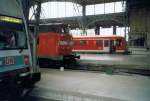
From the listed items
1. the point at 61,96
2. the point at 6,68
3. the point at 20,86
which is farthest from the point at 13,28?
the point at 61,96

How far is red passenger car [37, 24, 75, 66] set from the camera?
1194 centimetres

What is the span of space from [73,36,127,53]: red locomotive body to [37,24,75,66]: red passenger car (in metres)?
12.3

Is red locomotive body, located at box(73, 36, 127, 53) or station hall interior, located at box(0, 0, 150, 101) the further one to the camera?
red locomotive body, located at box(73, 36, 127, 53)

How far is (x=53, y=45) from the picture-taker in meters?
12.0

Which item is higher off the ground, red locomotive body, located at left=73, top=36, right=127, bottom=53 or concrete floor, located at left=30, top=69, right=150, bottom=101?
red locomotive body, located at left=73, top=36, right=127, bottom=53

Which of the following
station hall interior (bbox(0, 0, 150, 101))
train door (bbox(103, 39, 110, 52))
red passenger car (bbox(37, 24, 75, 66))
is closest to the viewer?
station hall interior (bbox(0, 0, 150, 101))

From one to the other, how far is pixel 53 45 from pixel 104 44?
13126 millimetres

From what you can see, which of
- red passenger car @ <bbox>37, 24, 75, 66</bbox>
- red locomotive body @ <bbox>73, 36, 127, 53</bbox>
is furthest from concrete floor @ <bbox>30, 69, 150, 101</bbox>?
red locomotive body @ <bbox>73, 36, 127, 53</bbox>

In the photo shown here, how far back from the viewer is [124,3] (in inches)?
1293

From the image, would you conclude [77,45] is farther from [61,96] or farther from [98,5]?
[61,96]

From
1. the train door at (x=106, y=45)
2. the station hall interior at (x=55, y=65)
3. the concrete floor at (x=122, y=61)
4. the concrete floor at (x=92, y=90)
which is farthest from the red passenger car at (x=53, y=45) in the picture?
the train door at (x=106, y=45)

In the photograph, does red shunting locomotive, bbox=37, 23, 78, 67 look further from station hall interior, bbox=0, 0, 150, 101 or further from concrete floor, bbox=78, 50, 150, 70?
concrete floor, bbox=78, 50, 150, 70

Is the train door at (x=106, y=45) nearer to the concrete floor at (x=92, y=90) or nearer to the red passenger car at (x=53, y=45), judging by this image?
the red passenger car at (x=53, y=45)

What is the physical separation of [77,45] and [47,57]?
13970mm
